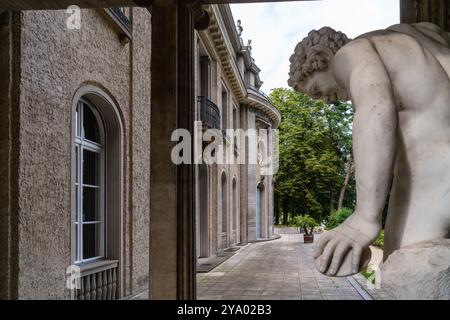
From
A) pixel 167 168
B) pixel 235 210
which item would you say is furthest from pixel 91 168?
pixel 235 210

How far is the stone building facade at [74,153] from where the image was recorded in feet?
17.4

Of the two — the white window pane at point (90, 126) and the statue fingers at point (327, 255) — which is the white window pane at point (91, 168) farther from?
the statue fingers at point (327, 255)

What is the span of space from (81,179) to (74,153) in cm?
81

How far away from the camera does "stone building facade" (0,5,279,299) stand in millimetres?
5301

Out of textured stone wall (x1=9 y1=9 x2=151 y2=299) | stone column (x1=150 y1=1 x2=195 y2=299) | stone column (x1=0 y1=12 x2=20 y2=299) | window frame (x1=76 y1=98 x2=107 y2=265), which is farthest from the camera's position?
window frame (x1=76 y1=98 x2=107 y2=265)

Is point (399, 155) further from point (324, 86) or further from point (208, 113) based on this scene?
point (208, 113)

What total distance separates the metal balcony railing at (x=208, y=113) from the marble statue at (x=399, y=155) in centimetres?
1373

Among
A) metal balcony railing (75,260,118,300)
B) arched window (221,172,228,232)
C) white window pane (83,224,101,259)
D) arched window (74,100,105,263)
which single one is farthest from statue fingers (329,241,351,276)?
arched window (221,172,228,232)

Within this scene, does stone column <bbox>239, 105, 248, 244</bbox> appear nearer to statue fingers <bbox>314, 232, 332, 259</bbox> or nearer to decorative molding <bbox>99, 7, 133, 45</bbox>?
decorative molding <bbox>99, 7, 133, 45</bbox>

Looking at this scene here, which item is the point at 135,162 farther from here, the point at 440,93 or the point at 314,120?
the point at 314,120

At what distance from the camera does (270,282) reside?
11.6 metres

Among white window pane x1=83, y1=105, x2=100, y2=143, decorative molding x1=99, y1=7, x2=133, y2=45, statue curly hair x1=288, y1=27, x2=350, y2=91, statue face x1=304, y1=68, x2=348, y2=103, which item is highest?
decorative molding x1=99, y1=7, x2=133, y2=45

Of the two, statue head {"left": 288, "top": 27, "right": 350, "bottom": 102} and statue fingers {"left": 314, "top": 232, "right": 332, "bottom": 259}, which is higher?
statue head {"left": 288, "top": 27, "right": 350, "bottom": 102}

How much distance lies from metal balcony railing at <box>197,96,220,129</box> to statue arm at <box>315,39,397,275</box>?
1383cm
